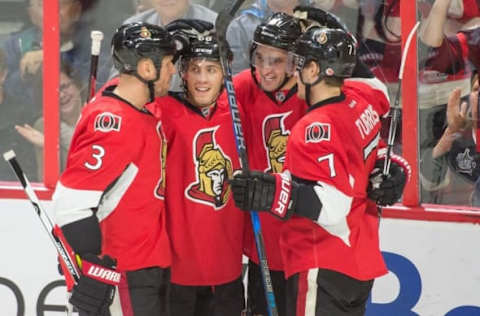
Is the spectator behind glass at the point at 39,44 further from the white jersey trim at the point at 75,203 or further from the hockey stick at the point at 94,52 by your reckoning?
the white jersey trim at the point at 75,203

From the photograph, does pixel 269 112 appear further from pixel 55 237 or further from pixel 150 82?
pixel 55 237

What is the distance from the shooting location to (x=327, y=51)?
312 centimetres

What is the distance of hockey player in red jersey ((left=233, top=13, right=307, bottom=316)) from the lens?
11.2 feet

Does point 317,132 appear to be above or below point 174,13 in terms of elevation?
below

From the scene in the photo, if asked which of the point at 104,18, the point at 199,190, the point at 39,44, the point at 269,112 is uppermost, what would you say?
the point at 104,18

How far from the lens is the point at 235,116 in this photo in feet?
10.5

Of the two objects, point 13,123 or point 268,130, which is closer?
point 268,130

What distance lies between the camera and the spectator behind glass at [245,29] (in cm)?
409

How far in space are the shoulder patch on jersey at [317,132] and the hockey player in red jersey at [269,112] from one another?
458 millimetres

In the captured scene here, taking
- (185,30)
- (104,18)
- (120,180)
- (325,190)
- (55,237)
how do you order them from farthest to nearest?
(104,18) → (185,30) → (55,237) → (120,180) → (325,190)

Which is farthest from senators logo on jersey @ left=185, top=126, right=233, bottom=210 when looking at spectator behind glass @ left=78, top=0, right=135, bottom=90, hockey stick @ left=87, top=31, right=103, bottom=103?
spectator behind glass @ left=78, top=0, right=135, bottom=90

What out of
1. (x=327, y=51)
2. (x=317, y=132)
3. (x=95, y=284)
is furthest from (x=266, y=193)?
(x=95, y=284)

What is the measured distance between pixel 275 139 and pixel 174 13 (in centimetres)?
92

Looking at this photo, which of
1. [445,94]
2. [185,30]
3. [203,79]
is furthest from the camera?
[445,94]
